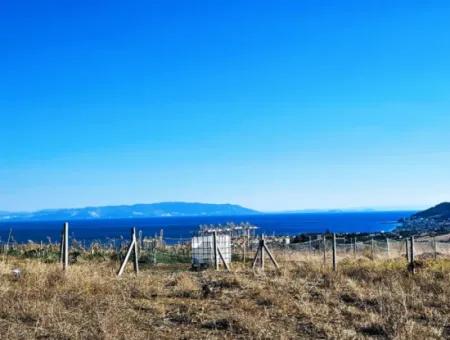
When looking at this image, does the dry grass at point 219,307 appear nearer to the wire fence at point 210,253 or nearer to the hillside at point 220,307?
the hillside at point 220,307

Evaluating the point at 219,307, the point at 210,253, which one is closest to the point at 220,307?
the point at 219,307

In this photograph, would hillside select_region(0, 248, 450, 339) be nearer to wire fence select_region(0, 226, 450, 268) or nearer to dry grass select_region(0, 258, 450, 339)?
dry grass select_region(0, 258, 450, 339)

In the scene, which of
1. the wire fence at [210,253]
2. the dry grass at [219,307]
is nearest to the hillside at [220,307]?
the dry grass at [219,307]

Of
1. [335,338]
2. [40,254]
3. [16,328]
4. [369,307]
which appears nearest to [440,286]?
[369,307]

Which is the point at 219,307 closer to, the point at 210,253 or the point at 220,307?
the point at 220,307

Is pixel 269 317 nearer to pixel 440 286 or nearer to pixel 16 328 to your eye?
pixel 16 328

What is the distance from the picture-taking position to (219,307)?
1138 cm

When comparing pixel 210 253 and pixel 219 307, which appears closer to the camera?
pixel 219 307

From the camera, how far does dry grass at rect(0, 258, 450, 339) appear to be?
900cm

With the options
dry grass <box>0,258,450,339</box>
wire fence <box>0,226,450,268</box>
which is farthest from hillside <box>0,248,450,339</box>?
wire fence <box>0,226,450,268</box>

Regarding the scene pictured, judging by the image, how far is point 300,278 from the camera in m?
16.5

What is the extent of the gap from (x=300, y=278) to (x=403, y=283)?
292cm

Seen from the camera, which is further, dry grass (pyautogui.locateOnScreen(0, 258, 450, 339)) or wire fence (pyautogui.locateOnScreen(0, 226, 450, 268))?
wire fence (pyautogui.locateOnScreen(0, 226, 450, 268))

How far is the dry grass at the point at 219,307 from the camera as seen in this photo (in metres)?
9.00
